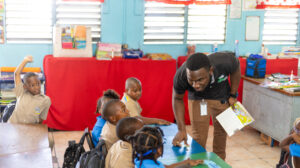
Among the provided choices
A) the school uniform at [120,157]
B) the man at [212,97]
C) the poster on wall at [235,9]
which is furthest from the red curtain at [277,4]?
the school uniform at [120,157]

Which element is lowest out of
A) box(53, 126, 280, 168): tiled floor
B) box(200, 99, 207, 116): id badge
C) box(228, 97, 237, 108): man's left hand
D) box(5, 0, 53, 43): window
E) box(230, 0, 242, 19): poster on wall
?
box(53, 126, 280, 168): tiled floor

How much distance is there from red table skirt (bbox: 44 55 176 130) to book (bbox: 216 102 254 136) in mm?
2318

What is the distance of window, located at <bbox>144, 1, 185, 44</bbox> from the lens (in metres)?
5.76

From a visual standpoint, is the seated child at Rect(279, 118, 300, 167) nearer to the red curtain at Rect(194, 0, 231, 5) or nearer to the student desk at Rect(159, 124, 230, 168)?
the student desk at Rect(159, 124, 230, 168)

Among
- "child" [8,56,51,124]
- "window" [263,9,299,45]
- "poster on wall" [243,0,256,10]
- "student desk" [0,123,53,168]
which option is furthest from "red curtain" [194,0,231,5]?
"student desk" [0,123,53,168]

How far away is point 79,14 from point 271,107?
10.6ft

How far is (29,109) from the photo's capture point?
11.0 ft

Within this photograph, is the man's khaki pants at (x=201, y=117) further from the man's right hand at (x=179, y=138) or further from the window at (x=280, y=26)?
the window at (x=280, y=26)

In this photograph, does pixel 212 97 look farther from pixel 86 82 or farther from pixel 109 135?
pixel 86 82

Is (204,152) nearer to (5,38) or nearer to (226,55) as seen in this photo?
(226,55)

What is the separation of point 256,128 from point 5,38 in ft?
Result: 13.2

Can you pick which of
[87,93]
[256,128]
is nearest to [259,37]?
[256,128]

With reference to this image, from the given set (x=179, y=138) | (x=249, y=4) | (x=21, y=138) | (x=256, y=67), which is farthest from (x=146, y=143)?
(x=249, y=4)

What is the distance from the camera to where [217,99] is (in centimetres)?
318
